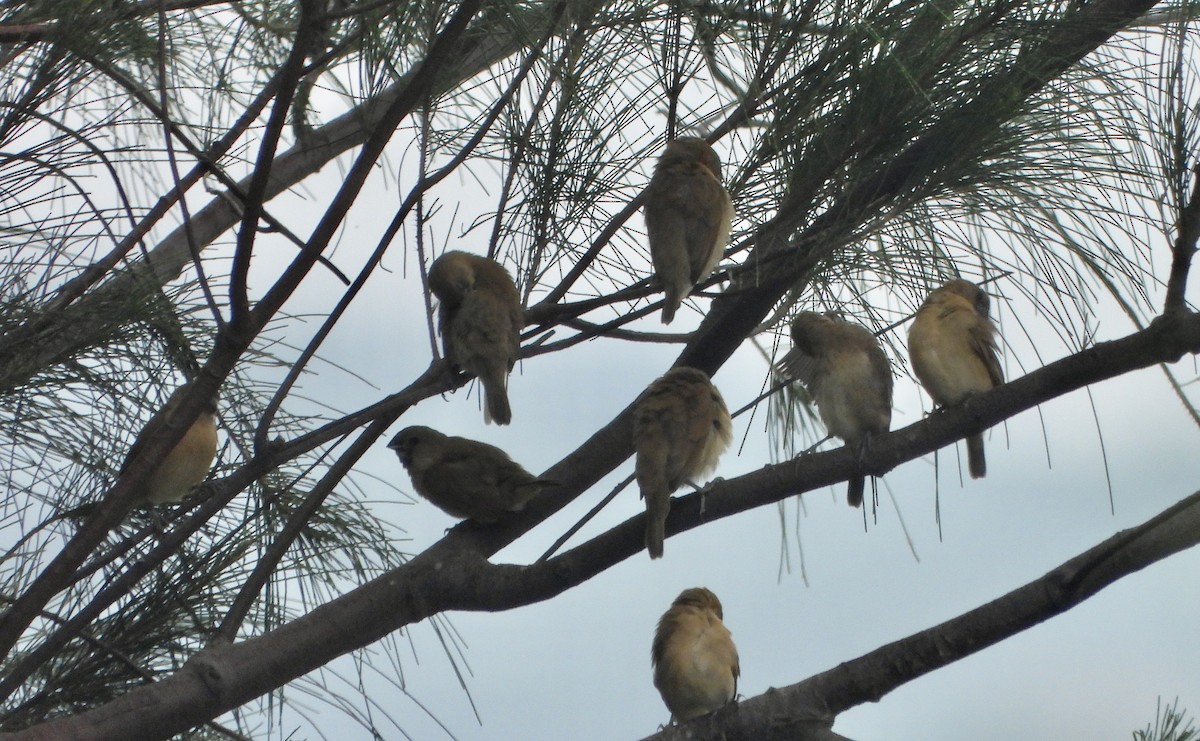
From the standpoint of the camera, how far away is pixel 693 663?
3295 mm

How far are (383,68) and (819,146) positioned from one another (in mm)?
1040

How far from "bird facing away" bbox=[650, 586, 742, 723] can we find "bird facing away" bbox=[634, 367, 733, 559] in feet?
1.51

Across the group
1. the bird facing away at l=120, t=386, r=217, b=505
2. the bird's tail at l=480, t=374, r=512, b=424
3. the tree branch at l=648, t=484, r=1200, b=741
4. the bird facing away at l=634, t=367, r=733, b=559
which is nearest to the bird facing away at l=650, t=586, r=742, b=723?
the bird facing away at l=634, t=367, r=733, b=559

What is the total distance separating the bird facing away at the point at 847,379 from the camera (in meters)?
3.44

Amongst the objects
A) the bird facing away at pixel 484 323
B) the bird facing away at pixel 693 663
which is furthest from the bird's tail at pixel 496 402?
the bird facing away at pixel 693 663

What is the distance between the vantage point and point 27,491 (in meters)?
2.96

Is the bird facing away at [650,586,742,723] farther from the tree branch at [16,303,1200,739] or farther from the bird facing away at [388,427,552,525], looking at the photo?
the tree branch at [16,303,1200,739]

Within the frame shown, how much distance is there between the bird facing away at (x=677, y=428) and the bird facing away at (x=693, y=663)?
461 millimetres

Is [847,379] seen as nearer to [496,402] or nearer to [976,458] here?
[976,458]

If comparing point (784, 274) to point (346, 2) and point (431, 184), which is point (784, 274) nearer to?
point (431, 184)

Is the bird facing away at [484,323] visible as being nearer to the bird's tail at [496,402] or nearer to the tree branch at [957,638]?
the bird's tail at [496,402]

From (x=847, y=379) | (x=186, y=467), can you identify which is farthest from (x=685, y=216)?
(x=186, y=467)

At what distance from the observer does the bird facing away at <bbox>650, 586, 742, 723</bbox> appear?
3268mm

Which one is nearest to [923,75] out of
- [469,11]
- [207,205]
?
[469,11]
